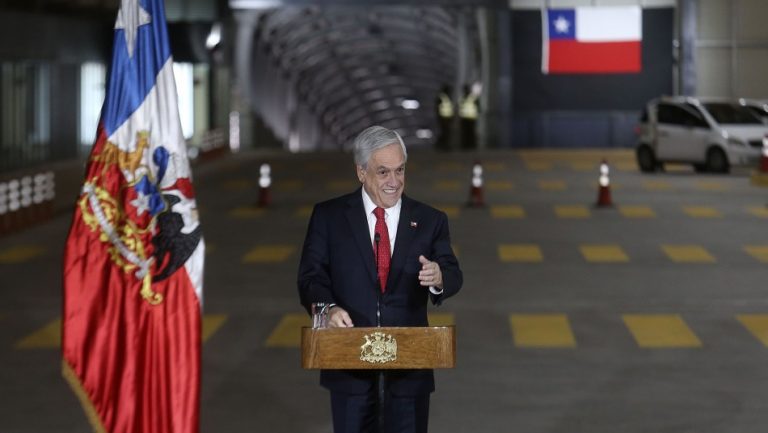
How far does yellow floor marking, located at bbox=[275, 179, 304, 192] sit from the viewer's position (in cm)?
3691

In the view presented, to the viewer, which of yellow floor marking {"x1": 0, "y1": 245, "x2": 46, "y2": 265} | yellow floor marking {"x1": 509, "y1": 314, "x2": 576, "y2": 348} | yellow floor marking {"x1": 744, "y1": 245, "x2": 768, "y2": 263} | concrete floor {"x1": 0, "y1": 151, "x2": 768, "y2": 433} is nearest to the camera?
concrete floor {"x1": 0, "y1": 151, "x2": 768, "y2": 433}

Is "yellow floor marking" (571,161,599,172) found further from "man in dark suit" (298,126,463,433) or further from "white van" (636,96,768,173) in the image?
"man in dark suit" (298,126,463,433)

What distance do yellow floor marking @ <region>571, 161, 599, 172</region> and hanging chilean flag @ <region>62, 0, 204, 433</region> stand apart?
34.2 meters

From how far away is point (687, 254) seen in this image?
953 inches

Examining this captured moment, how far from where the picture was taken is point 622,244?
84.1 ft

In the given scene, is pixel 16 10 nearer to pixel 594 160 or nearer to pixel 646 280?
pixel 594 160

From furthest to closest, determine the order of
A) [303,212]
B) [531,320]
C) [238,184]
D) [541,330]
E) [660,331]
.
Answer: [238,184] < [303,212] < [531,320] < [541,330] < [660,331]

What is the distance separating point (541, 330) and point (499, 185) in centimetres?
2062

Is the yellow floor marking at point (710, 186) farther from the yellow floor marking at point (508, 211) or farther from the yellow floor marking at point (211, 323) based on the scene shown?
the yellow floor marking at point (211, 323)

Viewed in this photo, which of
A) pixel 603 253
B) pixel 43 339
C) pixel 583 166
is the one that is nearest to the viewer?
pixel 43 339

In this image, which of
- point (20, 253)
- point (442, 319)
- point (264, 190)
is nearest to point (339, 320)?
point (442, 319)

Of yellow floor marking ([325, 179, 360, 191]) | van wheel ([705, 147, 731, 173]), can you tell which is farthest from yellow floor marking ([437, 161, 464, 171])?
van wheel ([705, 147, 731, 173])

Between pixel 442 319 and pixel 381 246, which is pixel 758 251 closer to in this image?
pixel 442 319

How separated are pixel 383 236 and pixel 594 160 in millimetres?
40075
